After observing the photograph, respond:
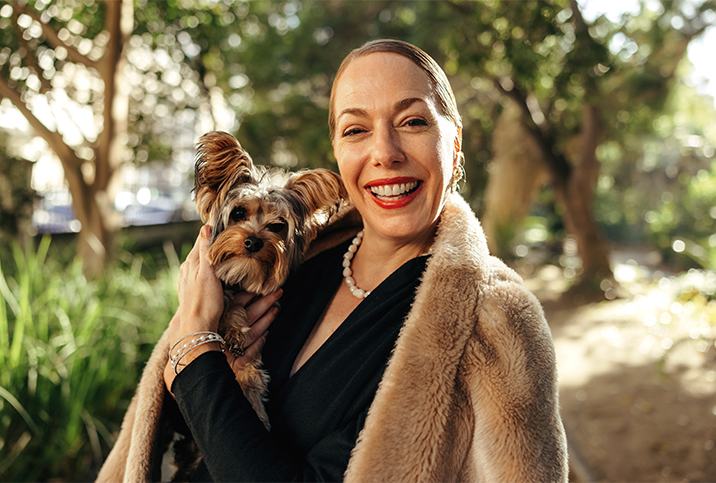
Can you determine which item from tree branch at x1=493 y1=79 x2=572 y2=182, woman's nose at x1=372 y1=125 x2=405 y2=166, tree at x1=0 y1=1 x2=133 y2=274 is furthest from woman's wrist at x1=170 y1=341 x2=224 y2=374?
tree branch at x1=493 y1=79 x2=572 y2=182

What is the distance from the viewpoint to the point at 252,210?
1991 mm

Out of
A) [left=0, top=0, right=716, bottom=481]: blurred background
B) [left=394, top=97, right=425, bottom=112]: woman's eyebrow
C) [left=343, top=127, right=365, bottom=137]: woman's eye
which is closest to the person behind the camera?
[left=394, top=97, right=425, bottom=112]: woman's eyebrow

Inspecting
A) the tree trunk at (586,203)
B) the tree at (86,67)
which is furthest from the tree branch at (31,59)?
the tree trunk at (586,203)

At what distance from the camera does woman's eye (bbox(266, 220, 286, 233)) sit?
1991 mm

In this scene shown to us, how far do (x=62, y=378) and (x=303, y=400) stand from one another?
302 centimetres

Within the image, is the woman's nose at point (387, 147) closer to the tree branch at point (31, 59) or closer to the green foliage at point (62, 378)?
the green foliage at point (62, 378)

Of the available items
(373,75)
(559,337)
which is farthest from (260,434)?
(559,337)

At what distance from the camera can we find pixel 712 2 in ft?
32.3

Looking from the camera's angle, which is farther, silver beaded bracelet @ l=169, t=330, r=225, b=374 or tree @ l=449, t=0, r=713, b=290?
tree @ l=449, t=0, r=713, b=290

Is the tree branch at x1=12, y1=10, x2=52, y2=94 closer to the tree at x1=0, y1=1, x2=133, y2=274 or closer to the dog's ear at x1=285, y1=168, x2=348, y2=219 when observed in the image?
the tree at x1=0, y1=1, x2=133, y2=274

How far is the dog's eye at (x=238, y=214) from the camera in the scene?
200 cm

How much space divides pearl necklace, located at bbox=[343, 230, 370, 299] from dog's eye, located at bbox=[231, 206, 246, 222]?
0.47 metres

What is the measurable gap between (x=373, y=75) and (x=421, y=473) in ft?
4.03

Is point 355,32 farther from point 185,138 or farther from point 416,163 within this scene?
point 416,163
